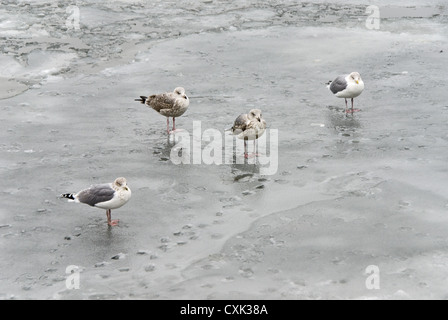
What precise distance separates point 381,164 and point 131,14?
11308 mm

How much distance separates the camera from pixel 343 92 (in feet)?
44.9

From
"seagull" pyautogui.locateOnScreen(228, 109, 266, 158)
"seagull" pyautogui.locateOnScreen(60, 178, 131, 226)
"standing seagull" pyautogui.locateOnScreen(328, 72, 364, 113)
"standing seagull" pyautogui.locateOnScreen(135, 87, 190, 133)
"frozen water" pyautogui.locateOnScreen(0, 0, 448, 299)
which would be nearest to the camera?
"frozen water" pyautogui.locateOnScreen(0, 0, 448, 299)

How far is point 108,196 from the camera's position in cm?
951

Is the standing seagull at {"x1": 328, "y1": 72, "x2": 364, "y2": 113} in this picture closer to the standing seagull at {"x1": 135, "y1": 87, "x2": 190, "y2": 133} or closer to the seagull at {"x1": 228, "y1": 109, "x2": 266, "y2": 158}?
the seagull at {"x1": 228, "y1": 109, "x2": 266, "y2": 158}

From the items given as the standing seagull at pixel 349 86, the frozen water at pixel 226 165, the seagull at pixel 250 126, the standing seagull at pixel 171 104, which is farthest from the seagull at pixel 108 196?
the standing seagull at pixel 349 86

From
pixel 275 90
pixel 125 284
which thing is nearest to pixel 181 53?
pixel 275 90

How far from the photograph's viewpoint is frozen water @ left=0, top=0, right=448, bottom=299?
852cm

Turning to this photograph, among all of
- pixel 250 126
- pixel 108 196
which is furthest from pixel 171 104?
pixel 108 196

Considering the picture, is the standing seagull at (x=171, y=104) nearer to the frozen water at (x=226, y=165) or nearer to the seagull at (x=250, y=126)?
the frozen water at (x=226, y=165)

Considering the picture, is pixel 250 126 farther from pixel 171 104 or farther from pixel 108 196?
pixel 108 196

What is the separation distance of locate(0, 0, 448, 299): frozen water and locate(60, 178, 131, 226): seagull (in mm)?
343

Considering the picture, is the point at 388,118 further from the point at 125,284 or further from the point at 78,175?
the point at 125,284

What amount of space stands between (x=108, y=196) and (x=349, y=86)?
5.92 metres

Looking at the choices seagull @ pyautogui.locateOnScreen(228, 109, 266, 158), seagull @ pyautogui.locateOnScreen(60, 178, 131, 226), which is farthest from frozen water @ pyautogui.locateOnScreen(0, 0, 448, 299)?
seagull @ pyautogui.locateOnScreen(228, 109, 266, 158)
